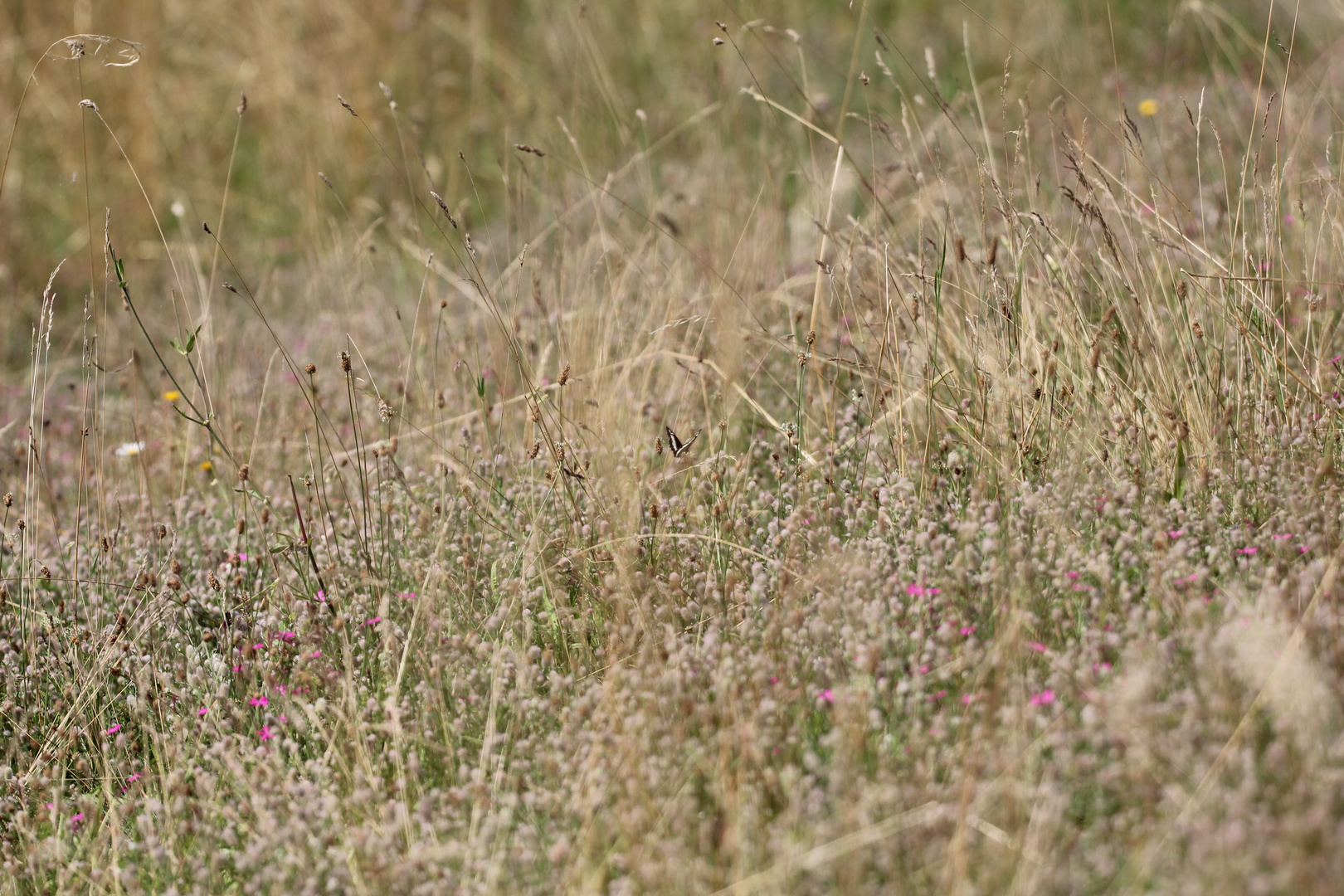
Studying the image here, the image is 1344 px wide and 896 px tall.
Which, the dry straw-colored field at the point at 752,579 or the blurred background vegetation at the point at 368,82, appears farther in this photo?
the blurred background vegetation at the point at 368,82

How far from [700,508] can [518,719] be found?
700 mm

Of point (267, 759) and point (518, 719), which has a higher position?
point (518, 719)

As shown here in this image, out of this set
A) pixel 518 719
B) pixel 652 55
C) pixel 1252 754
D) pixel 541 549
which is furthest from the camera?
pixel 652 55

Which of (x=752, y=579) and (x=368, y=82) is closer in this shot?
(x=752, y=579)

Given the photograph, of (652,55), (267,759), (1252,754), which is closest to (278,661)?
(267,759)

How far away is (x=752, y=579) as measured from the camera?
237 cm

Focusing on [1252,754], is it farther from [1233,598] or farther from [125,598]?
[125,598]

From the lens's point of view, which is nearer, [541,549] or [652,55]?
[541,549]

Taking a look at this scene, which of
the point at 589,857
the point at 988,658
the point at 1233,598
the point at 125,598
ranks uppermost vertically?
the point at 1233,598

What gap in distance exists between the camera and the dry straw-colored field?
1654 millimetres

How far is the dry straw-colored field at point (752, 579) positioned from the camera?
1654 millimetres

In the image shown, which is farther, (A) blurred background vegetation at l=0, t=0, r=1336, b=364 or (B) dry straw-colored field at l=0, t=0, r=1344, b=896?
(A) blurred background vegetation at l=0, t=0, r=1336, b=364

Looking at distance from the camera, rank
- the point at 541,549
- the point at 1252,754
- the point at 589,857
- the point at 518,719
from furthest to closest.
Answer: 1. the point at 541,549
2. the point at 518,719
3. the point at 589,857
4. the point at 1252,754

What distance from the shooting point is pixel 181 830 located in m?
1.92
